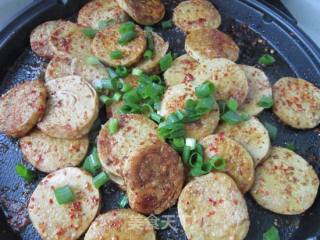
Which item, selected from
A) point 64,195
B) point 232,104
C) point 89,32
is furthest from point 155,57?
point 64,195

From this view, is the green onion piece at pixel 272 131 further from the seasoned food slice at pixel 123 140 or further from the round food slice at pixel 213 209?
the seasoned food slice at pixel 123 140

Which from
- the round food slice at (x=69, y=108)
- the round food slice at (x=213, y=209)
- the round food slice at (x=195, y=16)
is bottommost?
the round food slice at (x=213, y=209)

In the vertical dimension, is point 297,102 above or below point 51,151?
above

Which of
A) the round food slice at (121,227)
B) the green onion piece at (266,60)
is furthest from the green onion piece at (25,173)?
the green onion piece at (266,60)

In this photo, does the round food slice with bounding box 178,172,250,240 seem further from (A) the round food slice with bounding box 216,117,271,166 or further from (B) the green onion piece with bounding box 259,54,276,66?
(B) the green onion piece with bounding box 259,54,276,66

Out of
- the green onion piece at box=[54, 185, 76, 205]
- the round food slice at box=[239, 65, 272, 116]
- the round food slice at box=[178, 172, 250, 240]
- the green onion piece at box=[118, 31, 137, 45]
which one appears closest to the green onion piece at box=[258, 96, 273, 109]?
the round food slice at box=[239, 65, 272, 116]

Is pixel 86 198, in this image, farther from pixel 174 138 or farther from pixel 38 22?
pixel 38 22

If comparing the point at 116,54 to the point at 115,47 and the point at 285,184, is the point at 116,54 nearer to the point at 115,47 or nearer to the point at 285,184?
the point at 115,47

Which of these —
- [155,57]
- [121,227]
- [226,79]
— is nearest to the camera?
[121,227]
